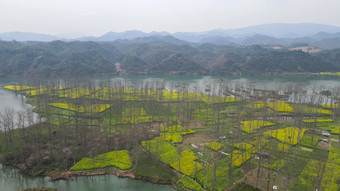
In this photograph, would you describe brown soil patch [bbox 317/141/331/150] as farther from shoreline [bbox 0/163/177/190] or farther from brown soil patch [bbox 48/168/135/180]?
brown soil patch [bbox 48/168/135/180]

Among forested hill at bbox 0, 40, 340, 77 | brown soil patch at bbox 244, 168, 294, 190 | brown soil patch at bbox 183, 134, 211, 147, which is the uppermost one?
forested hill at bbox 0, 40, 340, 77

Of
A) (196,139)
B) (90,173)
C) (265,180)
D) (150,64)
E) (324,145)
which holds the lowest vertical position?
(90,173)

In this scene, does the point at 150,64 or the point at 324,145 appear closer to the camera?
the point at 324,145

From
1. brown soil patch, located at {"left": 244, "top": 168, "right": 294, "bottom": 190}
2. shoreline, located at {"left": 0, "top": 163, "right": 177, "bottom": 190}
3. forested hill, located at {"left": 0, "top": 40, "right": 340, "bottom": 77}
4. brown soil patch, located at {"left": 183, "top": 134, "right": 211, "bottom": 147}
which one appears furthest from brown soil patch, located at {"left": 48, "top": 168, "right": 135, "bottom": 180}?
forested hill, located at {"left": 0, "top": 40, "right": 340, "bottom": 77}

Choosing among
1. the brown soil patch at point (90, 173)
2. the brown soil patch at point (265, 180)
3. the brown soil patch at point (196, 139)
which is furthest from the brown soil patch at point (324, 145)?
the brown soil patch at point (90, 173)

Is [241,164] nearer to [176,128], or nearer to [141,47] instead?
[176,128]

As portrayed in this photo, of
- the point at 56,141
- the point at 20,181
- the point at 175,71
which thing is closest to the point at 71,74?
the point at 175,71

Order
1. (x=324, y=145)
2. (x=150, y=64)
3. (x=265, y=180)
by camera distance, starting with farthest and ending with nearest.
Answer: (x=150, y=64)
(x=324, y=145)
(x=265, y=180)

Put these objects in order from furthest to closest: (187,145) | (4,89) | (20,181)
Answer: (4,89) < (187,145) < (20,181)

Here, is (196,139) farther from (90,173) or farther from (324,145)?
(324,145)

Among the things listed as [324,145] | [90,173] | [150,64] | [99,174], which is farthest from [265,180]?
[150,64]

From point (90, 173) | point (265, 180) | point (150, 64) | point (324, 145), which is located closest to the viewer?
point (265, 180)
